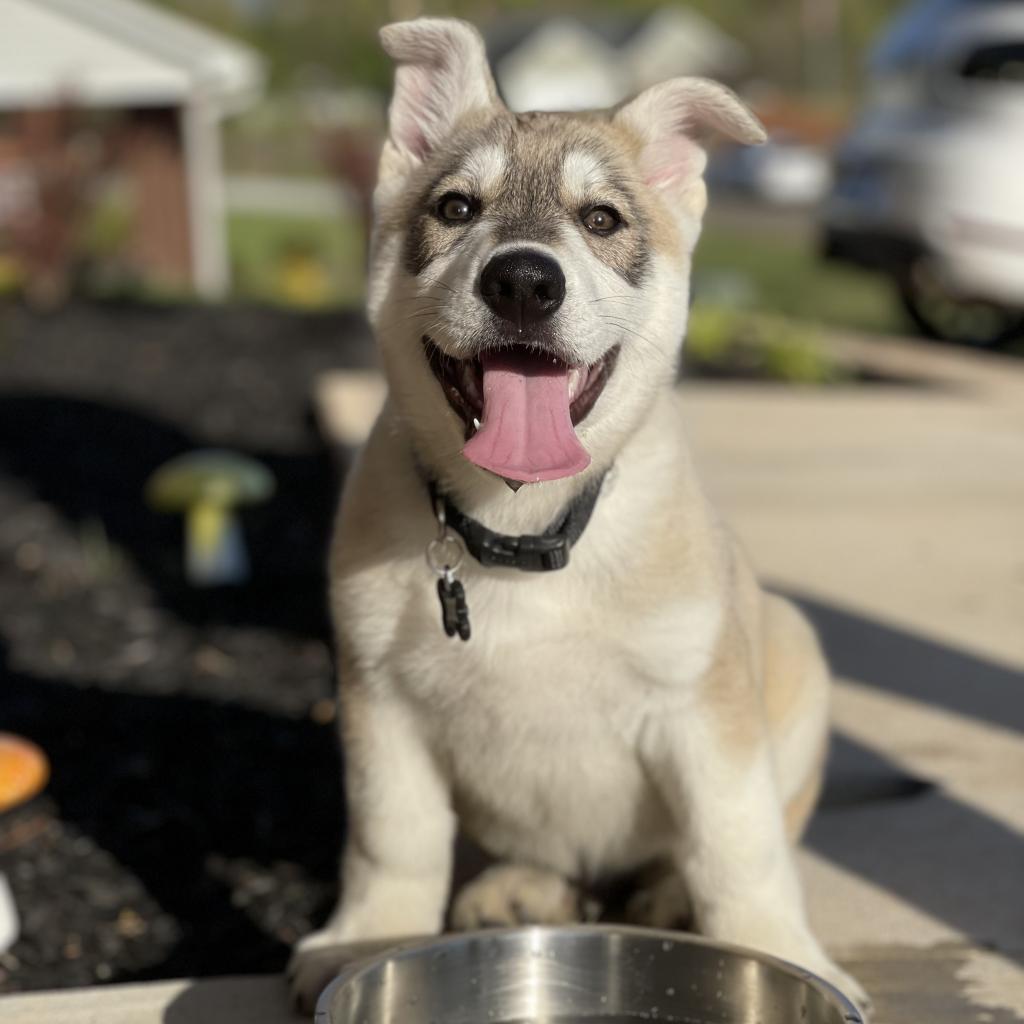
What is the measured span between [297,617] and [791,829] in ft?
8.28

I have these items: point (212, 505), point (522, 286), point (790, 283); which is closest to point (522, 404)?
point (522, 286)

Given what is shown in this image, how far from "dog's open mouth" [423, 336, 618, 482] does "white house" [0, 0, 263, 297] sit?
12.0m

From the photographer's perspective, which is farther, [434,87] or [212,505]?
[212,505]

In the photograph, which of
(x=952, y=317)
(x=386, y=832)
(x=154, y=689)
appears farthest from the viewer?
(x=952, y=317)

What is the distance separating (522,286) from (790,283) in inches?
683

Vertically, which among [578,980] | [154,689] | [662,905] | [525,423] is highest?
[525,423]

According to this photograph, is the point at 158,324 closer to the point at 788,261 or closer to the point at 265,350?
the point at 265,350

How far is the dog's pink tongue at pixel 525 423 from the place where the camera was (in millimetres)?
2537

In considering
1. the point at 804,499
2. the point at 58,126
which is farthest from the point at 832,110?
the point at 804,499

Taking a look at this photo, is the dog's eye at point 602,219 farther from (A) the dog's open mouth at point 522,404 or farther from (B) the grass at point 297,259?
(B) the grass at point 297,259

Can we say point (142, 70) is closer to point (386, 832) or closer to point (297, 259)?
point (297, 259)

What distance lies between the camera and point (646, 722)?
2709 millimetres

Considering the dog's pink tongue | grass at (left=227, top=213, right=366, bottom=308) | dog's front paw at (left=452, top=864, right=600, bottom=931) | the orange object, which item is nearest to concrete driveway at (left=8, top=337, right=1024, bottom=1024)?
dog's front paw at (left=452, top=864, right=600, bottom=931)

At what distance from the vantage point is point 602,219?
2.93m
